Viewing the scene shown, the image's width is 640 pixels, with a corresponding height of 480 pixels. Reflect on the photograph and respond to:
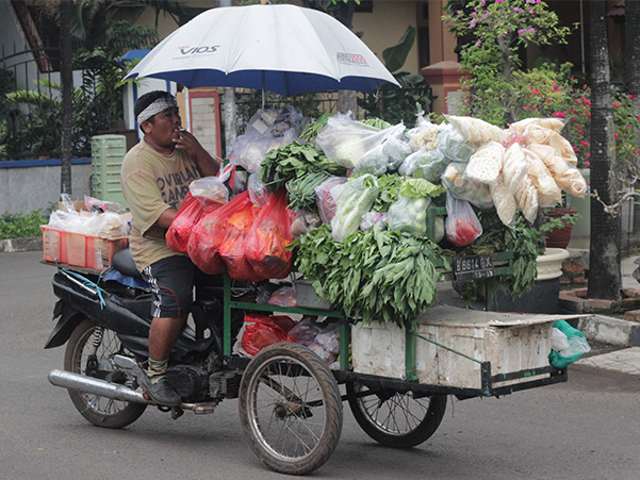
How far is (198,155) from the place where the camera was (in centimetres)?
648

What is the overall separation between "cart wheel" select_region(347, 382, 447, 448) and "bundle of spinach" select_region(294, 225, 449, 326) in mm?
889

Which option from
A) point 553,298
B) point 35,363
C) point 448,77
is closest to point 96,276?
point 35,363

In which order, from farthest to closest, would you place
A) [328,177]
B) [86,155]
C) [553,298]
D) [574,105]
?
[86,155] < [574,105] < [553,298] < [328,177]

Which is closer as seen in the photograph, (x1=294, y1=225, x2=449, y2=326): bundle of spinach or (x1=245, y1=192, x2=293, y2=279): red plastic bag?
(x1=294, y1=225, x2=449, y2=326): bundle of spinach

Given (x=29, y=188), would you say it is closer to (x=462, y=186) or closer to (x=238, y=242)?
(x=238, y=242)

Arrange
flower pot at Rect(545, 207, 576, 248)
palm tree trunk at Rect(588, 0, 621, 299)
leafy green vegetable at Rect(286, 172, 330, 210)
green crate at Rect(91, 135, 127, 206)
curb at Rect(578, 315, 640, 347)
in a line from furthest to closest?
green crate at Rect(91, 135, 127, 206) < flower pot at Rect(545, 207, 576, 248) < palm tree trunk at Rect(588, 0, 621, 299) < curb at Rect(578, 315, 640, 347) < leafy green vegetable at Rect(286, 172, 330, 210)

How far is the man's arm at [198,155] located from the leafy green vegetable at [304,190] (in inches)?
35.2

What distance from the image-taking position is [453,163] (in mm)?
5352

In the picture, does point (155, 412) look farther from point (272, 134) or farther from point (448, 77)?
point (448, 77)

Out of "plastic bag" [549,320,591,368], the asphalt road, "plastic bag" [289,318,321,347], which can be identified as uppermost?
"plastic bag" [289,318,321,347]

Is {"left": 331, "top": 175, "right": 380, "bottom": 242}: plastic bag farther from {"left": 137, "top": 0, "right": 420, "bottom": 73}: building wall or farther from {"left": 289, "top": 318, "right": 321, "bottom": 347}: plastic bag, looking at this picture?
{"left": 137, "top": 0, "right": 420, "bottom": 73}: building wall

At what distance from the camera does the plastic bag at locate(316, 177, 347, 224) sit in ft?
18.4

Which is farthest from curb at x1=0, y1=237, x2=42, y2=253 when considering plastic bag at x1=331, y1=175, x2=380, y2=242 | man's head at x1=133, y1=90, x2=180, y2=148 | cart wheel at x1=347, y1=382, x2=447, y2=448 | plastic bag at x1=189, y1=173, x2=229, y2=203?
plastic bag at x1=331, y1=175, x2=380, y2=242

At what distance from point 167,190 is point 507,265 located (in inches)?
74.4
